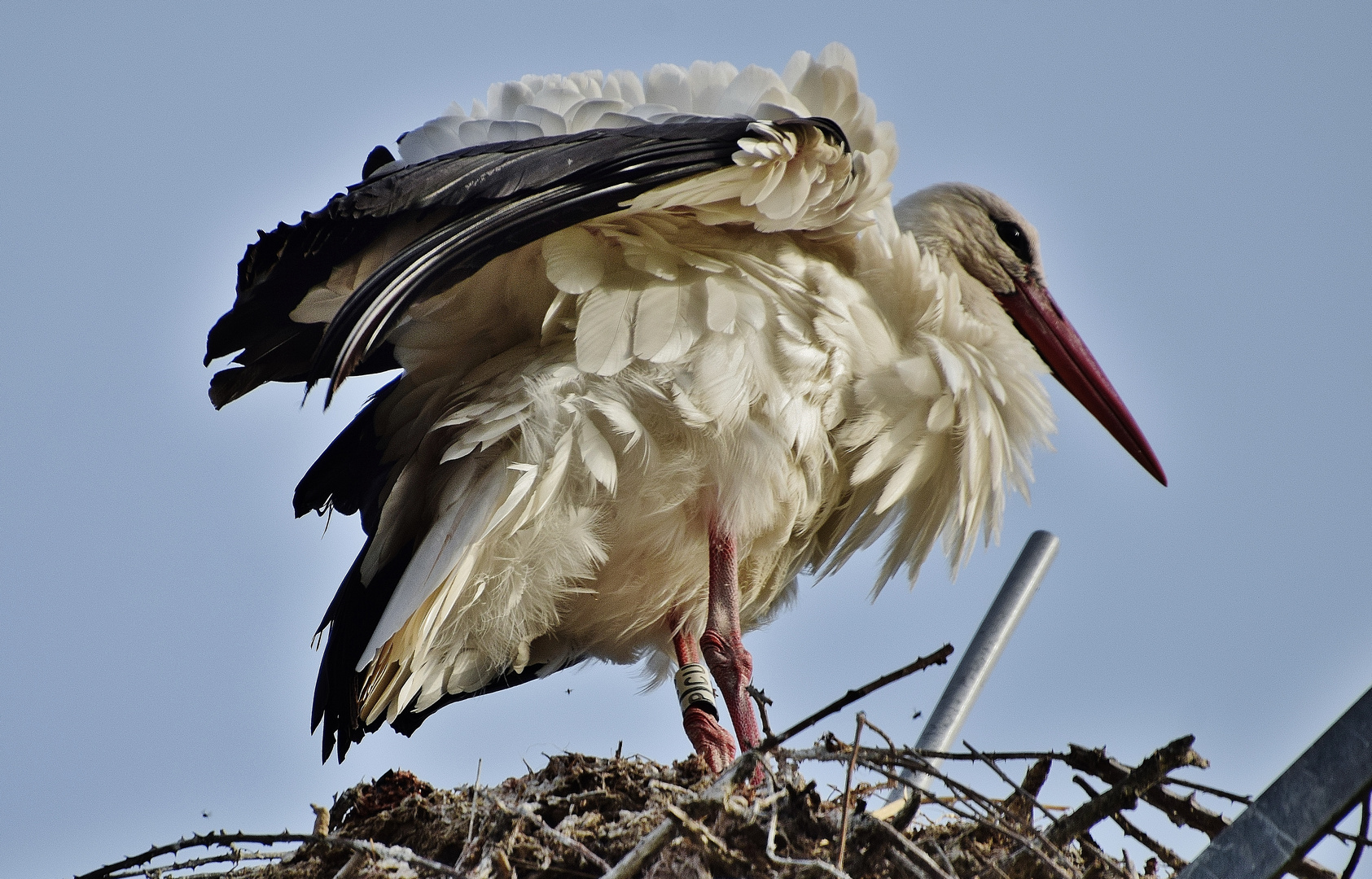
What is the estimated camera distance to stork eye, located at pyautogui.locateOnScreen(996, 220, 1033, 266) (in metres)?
3.24

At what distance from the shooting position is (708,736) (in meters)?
2.87

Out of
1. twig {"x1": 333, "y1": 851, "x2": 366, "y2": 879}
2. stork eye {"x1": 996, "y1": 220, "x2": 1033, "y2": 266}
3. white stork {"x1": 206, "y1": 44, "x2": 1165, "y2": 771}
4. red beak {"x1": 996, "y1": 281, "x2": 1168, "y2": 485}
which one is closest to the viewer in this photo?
twig {"x1": 333, "y1": 851, "x2": 366, "y2": 879}

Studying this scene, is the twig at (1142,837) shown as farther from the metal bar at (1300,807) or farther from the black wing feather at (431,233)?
the black wing feather at (431,233)

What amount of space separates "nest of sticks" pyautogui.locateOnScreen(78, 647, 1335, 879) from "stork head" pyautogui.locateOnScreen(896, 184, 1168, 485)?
4.34 ft

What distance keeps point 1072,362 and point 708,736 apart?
1.12 meters

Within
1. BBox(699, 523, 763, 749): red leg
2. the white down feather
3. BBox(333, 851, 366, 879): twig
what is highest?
the white down feather

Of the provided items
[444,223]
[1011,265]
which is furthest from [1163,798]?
[1011,265]

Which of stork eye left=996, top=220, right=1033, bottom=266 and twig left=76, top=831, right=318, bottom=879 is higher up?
stork eye left=996, top=220, right=1033, bottom=266

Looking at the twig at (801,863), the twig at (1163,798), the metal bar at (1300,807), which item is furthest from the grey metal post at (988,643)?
the metal bar at (1300,807)

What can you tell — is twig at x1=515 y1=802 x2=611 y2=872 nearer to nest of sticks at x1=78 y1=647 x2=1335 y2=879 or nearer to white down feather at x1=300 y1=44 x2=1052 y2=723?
nest of sticks at x1=78 y1=647 x2=1335 y2=879

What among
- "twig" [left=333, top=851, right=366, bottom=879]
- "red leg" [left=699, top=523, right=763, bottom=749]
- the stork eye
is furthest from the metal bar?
the stork eye

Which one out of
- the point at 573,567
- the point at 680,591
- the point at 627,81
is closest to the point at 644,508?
the point at 573,567

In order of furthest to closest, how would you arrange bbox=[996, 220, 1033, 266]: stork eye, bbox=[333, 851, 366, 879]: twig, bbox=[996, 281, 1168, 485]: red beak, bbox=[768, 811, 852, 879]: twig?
bbox=[996, 220, 1033, 266]: stork eye → bbox=[996, 281, 1168, 485]: red beak → bbox=[333, 851, 366, 879]: twig → bbox=[768, 811, 852, 879]: twig

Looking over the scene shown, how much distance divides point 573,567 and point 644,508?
163 mm
